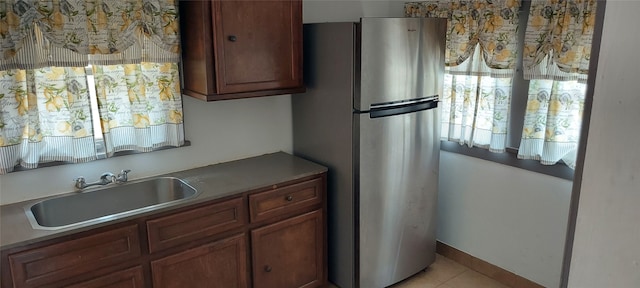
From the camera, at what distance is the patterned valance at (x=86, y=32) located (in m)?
1.99

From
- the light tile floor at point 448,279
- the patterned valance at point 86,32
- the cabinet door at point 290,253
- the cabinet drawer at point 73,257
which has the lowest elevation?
the light tile floor at point 448,279

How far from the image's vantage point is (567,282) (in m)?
0.60

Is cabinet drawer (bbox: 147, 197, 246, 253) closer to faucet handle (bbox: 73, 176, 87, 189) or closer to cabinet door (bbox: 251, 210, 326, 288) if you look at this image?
cabinet door (bbox: 251, 210, 326, 288)

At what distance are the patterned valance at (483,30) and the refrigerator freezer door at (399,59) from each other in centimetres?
22

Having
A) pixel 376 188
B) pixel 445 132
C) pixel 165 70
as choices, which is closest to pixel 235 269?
pixel 376 188

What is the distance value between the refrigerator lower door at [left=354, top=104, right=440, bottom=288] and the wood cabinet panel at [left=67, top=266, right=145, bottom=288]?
1209mm

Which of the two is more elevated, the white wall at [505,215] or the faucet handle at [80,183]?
the faucet handle at [80,183]

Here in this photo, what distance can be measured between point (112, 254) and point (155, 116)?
82cm

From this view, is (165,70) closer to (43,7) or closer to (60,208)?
(43,7)

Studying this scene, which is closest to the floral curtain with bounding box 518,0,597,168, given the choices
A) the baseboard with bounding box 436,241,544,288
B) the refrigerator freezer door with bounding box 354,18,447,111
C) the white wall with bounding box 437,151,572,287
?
the white wall with bounding box 437,151,572,287

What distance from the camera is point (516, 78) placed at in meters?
2.69

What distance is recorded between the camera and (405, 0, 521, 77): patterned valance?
261 centimetres

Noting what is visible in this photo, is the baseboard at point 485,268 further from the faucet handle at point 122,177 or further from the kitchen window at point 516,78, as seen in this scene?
the faucet handle at point 122,177

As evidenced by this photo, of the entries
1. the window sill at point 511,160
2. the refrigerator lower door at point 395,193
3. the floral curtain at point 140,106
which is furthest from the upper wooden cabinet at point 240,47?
the window sill at point 511,160
